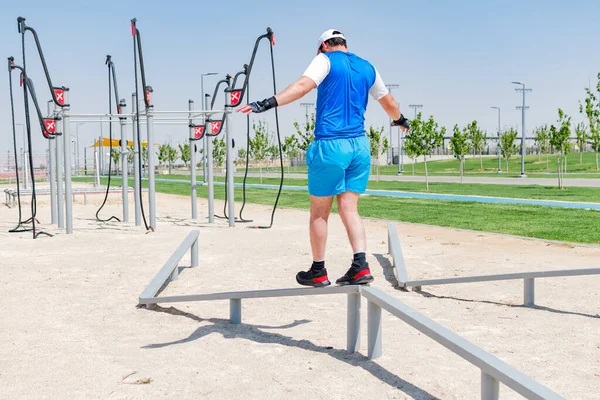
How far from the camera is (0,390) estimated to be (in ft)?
11.6

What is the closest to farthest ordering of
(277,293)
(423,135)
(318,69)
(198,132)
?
(318,69) → (277,293) → (198,132) → (423,135)

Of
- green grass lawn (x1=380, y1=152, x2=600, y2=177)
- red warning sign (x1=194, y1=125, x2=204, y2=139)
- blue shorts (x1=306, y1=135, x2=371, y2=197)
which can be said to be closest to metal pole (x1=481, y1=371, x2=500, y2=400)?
blue shorts (x1=306, y1=135, x2=371, y2=197)

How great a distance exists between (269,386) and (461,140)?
106 feet

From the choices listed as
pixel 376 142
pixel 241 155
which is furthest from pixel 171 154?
pixel 376 142

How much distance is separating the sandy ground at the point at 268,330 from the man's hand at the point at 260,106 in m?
1.54

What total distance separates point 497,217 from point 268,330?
991 centimetres

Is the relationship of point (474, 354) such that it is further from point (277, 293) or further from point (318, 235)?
point (277, 293)

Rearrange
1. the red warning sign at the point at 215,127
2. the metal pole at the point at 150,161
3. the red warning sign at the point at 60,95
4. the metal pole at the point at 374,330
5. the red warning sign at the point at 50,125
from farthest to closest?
the red warning sign at the point at 215,127 → the red warning sign at the point at 50,125 → the red warning sign at the point at 60,95 → the metal pole at the point at 150,161 → the metal pole at the point at 374,330

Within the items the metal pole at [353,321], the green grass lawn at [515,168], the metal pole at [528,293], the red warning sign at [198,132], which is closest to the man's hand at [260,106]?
the metal pole at [353,321]

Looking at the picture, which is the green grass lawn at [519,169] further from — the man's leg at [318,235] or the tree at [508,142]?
the man's leg at [318,235]

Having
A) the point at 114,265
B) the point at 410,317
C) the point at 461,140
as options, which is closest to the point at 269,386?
the point at 410,317

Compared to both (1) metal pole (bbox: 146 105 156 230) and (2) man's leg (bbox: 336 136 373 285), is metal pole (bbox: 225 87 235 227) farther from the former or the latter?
(2) man's leg (bbox: 336 136 373 285)

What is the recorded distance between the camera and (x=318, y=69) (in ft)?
13.2

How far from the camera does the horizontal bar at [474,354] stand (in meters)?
2.64
